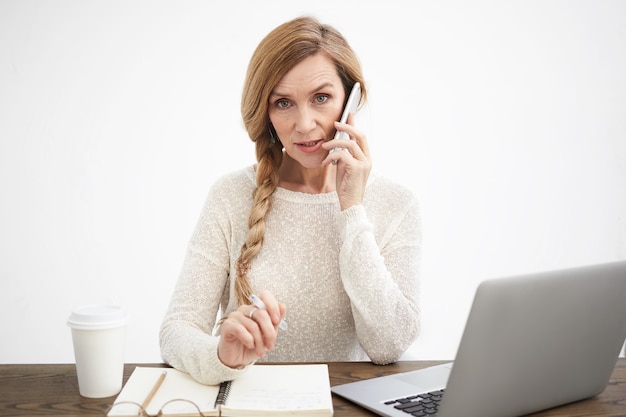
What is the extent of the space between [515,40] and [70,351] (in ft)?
8.54

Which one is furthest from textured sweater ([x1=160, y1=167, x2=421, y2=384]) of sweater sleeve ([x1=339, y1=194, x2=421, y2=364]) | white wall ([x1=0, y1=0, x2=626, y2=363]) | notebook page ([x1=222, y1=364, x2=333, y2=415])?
white wall ([x1=0, y1=0, x2=626, y2=363])

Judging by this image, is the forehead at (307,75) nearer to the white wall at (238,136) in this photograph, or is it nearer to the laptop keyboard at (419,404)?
the laptop keyboard at (419,404)

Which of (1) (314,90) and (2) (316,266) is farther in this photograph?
(2) (316,266)

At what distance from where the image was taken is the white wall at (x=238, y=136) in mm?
2930

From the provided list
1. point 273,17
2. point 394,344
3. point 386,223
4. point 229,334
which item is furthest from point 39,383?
→ point 273,17

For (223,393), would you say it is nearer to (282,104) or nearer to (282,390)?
(282,390)

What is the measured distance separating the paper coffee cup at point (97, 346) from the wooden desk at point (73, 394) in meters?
0.02

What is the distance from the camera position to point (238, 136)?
3057 mm

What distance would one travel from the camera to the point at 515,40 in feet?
10.1

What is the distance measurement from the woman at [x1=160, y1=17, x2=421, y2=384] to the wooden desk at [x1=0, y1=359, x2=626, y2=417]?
0.51 ft

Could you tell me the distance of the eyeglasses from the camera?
1.03 metres

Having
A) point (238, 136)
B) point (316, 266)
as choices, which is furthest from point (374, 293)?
point (238, 136)

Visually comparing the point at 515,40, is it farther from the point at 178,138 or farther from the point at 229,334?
the point at 229,334

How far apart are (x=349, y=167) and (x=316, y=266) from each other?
298 mm
